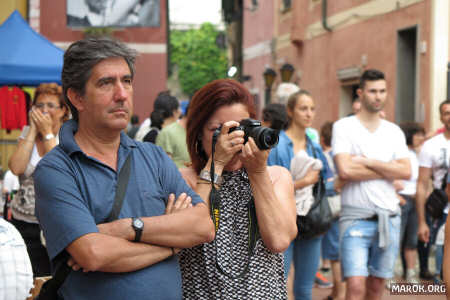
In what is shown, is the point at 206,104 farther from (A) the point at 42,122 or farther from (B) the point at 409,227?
(B) the point at 409,227

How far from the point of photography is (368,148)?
5457 millimetres

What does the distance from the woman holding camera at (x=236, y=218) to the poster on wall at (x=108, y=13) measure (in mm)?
5557

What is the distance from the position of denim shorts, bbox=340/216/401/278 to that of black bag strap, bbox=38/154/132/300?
3094 millimetres

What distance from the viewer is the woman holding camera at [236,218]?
Result: 2746 mm

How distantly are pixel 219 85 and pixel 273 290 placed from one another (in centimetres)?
94

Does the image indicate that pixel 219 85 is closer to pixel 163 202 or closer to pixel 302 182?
pixel 163 202

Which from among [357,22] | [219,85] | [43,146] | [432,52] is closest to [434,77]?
[432,52]

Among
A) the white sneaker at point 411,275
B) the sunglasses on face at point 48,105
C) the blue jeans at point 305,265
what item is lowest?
the white sneaker at point 411,275

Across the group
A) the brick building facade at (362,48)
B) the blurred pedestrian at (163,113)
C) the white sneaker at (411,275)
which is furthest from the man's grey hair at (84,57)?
the brick building facade at (362,48)

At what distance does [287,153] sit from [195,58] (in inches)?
2389

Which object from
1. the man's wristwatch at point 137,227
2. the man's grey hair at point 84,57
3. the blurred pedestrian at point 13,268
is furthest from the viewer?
the man's grey hair at point 84,57

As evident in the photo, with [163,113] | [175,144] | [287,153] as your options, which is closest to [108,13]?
[163,113]

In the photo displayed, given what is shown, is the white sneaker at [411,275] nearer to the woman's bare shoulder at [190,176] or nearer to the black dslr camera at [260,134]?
the woman's bare shoulder at [190,176]

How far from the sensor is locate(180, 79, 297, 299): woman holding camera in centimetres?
275
